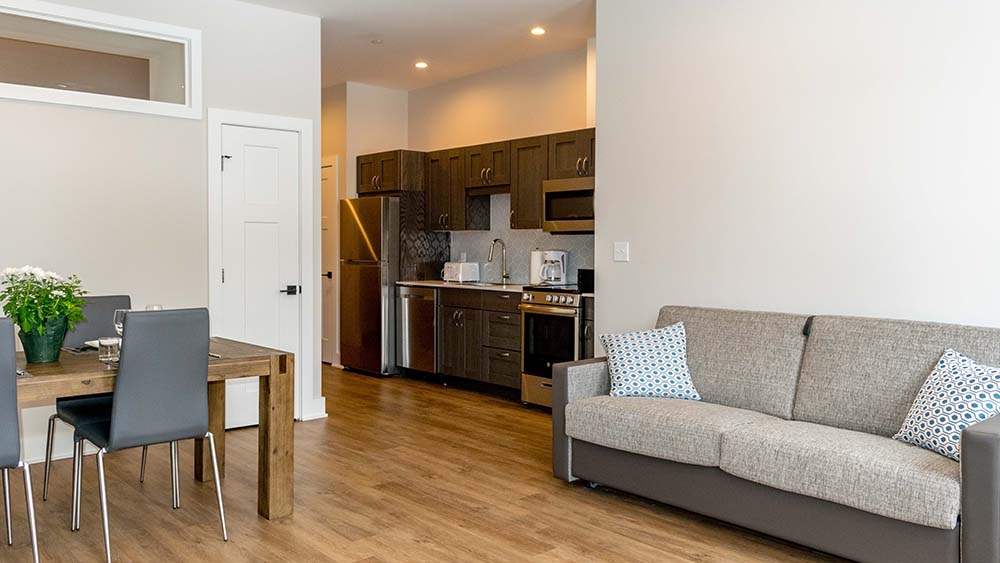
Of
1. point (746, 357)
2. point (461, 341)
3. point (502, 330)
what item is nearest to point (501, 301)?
point (502, 330)

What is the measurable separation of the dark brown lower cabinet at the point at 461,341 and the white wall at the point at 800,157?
1.72 metres

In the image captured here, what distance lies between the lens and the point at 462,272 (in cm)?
697

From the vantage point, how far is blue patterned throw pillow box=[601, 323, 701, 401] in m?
3.81

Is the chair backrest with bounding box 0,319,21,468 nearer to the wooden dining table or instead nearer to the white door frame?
the wooden dining table

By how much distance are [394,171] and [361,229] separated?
2.01ft

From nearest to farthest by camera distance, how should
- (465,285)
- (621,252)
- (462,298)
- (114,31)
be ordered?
(114,31)
(621,252)
(462,298)
(465,285)

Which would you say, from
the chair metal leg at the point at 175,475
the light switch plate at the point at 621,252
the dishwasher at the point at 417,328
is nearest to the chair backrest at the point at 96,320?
the chair metal leg at the point at 175,475

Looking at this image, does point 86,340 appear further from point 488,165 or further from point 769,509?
point 488,165

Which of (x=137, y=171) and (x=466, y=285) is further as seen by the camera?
(x=466, y=285)

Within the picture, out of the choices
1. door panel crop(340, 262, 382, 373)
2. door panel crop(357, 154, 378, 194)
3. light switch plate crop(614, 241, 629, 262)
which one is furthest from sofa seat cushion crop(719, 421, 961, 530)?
door panel crop(357, 154, 378, 194)

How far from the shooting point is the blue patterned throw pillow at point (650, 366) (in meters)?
3.81

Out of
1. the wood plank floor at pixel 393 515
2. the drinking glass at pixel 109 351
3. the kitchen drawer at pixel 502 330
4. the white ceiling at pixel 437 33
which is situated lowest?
the wood plank floor at pixel 393 515

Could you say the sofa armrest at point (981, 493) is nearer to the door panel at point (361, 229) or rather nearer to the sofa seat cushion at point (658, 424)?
the sofa seat cushion at point (658, 424)

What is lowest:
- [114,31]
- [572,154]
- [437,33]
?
[572,154]
